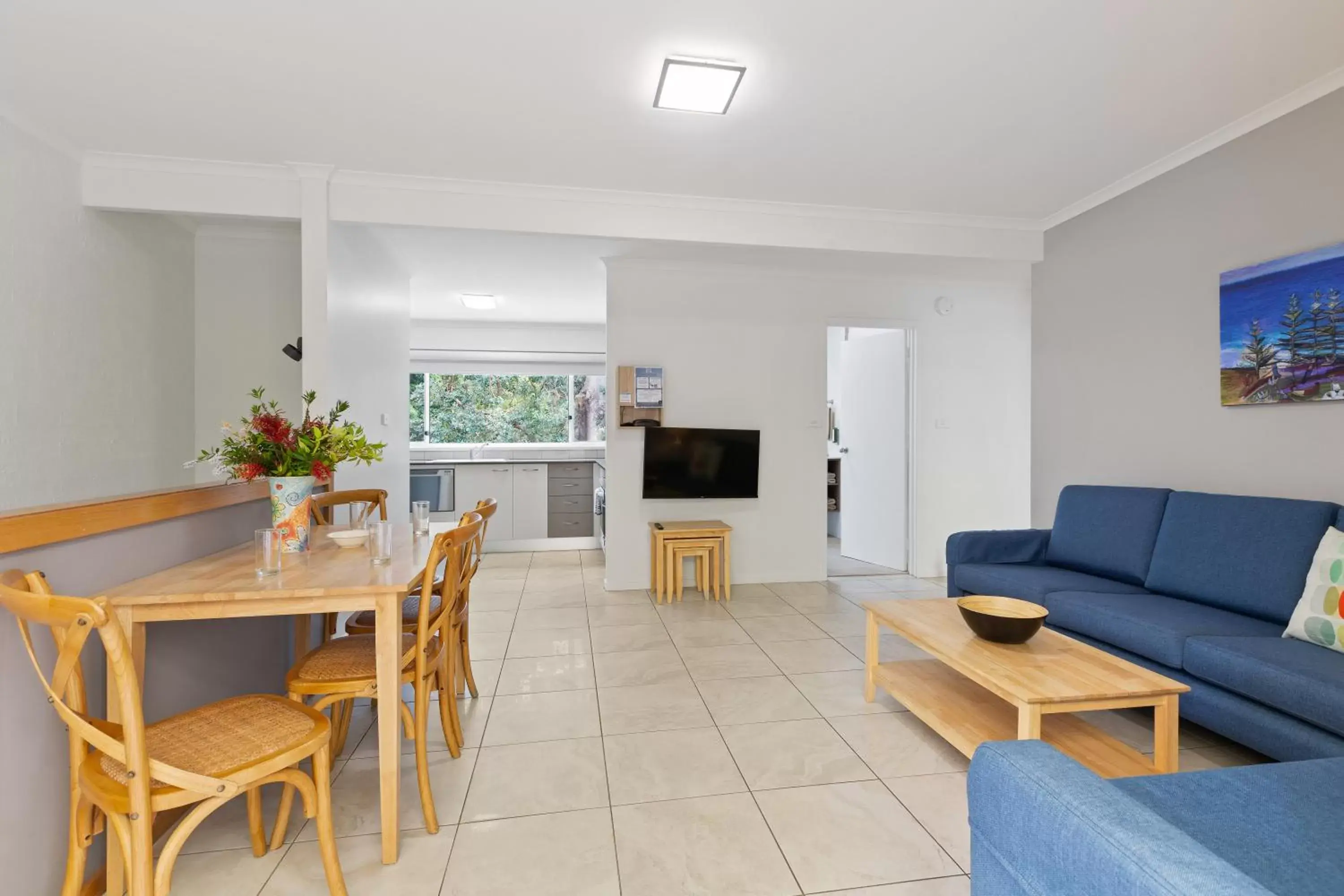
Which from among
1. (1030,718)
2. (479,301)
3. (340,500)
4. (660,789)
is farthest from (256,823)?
(479,301)

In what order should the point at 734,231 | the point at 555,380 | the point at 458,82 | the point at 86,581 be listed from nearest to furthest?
the point at 86,581
the point at 458,82
the point at 734,231
the point at 555,380

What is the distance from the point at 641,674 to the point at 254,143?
10.6 ft

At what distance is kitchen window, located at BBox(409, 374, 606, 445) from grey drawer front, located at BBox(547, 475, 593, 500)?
2.68 feet

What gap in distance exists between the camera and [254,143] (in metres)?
3.00

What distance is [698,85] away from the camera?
8.07ft

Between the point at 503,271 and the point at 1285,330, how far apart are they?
4710mm

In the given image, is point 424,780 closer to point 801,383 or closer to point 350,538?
point 350,538

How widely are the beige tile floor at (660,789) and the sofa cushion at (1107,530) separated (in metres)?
0.86

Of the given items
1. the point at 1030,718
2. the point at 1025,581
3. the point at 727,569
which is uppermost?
the point at 1025,581

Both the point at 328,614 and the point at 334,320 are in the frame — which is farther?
the point at 334,320

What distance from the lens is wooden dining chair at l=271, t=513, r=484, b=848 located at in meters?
1.77

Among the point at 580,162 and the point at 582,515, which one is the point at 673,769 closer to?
the point at 580,162

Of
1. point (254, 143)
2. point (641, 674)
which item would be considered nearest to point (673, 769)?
point (641, 674)

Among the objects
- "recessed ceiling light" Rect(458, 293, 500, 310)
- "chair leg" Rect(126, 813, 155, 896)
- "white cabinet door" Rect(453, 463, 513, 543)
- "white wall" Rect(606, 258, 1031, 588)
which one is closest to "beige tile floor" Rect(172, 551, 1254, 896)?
"chair leg" Rect(126, 813, 155, 896)
